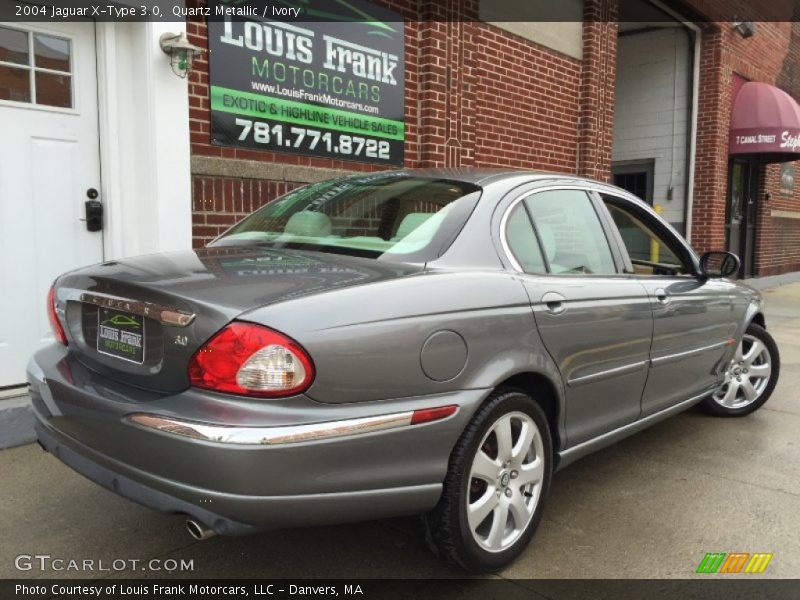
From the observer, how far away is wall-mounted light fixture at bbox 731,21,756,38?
39.3 ft

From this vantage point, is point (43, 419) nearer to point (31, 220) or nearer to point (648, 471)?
point (31, 220)

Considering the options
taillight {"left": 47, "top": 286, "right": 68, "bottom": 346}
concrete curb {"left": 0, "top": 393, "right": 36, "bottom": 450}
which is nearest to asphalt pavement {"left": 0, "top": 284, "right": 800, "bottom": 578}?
concrete curb {"left": 0, "top": 393, "right": 36, "bottom": 450}

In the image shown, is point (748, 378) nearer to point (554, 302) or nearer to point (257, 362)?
point (554, 302)

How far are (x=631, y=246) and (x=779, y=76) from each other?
1311 centimetres

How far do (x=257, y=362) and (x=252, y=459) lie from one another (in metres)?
0.27

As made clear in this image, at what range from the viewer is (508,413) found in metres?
2.51

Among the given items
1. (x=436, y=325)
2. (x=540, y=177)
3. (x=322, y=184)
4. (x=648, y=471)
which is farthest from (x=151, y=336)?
(x=648, y=471)

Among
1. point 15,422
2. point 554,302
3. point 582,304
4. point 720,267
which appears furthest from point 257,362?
point 720,267

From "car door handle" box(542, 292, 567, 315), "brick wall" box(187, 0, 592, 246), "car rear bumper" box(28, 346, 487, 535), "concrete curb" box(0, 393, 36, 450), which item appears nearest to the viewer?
"car rear bumper" box(28, 346, 487, 535)

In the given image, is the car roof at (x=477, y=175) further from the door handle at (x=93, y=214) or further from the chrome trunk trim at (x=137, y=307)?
the door handle at (x=93, y=214)

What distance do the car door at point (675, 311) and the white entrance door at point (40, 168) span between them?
352 centimetres

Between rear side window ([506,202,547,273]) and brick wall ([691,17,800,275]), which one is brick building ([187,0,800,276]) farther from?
rear side window ([506,202,547,273])

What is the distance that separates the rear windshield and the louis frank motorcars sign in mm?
2425

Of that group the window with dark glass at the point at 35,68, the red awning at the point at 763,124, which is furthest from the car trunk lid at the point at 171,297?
the red awning at the point at 763,124
